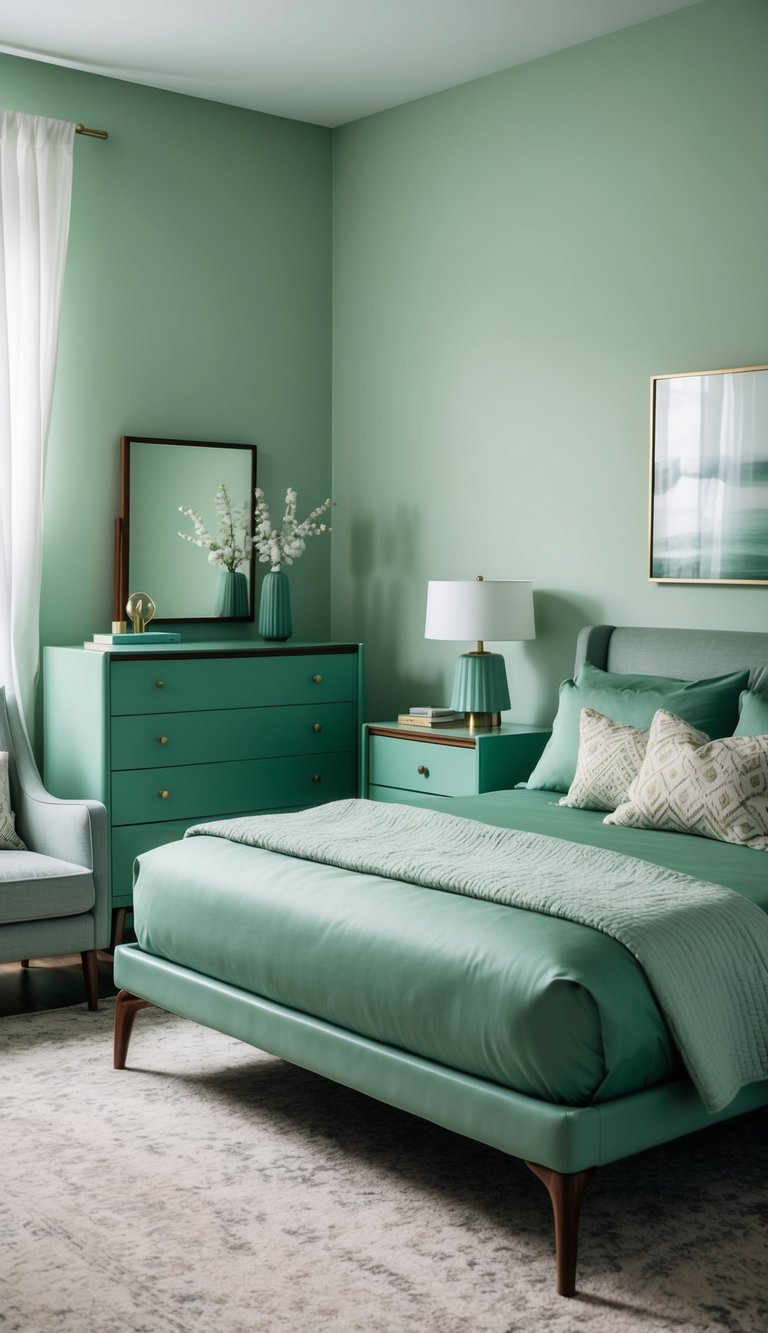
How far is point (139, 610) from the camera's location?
490 centimetres

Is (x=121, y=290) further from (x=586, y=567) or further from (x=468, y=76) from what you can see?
(x=586, y=567)

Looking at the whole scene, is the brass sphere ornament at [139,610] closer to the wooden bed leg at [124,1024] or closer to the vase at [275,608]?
the vase at [275,608]

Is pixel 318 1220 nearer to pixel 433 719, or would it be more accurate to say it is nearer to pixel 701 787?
pixel 701 787

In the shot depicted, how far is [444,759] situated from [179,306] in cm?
199

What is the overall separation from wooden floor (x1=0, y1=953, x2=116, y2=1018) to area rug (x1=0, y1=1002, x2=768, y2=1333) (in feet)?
2.08

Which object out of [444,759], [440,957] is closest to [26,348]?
[444,759]

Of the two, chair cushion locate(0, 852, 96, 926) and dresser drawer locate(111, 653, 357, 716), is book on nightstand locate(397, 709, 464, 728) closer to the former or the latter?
dresser drawer locate(111, 653, 357, 716)

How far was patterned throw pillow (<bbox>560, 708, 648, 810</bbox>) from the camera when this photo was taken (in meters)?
3.77

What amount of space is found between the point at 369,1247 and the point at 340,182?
14.0 feet

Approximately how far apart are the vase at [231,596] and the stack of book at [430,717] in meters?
0.82

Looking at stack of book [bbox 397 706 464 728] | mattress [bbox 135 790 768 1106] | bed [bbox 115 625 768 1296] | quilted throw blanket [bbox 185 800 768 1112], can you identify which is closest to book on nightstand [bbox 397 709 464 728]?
stack of book [bbox 397 706 464 728]

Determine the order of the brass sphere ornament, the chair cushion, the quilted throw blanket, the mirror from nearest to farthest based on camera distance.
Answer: the quilted throw blanket, the chair cushion, the brass sphere ornament, the mirror

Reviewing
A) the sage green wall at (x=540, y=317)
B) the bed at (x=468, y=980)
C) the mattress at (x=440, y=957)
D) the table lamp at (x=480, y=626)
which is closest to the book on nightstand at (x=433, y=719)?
the table lamp at (x=480, y=626)

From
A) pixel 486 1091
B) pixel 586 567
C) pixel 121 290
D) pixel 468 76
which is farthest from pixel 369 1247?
pixel 468 76
